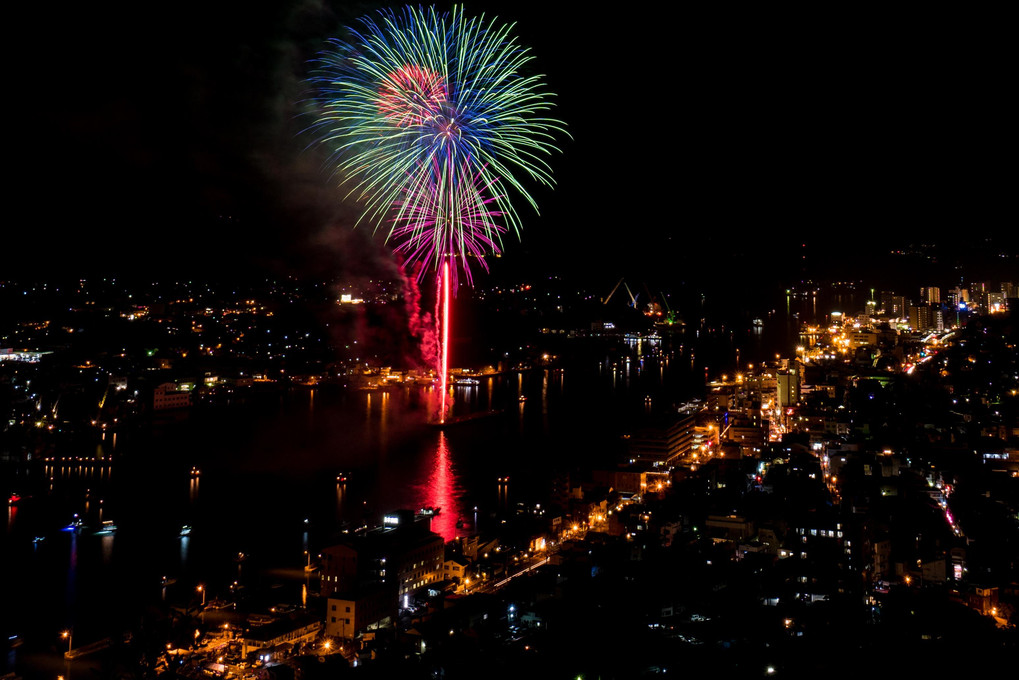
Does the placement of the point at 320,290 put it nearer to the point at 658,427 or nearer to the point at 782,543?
the point at 658,427

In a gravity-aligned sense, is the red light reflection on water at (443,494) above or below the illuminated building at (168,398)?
below

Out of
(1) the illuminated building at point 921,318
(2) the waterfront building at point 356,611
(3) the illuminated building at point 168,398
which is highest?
(1) the illuminated building at point 921,318

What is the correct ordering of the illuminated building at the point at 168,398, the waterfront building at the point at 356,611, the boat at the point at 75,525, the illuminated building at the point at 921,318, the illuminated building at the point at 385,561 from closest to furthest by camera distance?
the waterfront building at the point at 356,611 → the illuminated building at the point at 385,561 → the boat at the point at 75,525 → the illuminated building at the point at 168,398 → the illuminated building at the point at 921,318

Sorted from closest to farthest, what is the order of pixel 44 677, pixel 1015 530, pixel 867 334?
pixel 44 677, pixel 1015 530, pixel 867 334

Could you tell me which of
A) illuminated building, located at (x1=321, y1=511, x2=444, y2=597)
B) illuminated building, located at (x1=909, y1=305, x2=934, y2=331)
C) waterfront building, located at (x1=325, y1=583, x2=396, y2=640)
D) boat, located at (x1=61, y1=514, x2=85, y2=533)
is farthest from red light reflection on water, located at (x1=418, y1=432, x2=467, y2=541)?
illuminated building, located at (x1=909, y1=305, x2=934, y2=331)

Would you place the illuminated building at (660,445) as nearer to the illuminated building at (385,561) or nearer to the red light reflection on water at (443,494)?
the red light reflection on water at (443,494)

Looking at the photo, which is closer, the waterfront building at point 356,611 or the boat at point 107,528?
the waterfront building at point 356,611

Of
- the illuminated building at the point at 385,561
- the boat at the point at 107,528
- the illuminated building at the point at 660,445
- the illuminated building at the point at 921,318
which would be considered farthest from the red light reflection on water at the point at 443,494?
the illuminated building at the point at 921,318

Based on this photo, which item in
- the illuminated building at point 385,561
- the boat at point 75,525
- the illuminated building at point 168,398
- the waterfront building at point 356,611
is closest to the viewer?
the waterfront building at point 356,611

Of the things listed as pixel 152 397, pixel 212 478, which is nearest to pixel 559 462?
pixel 212 478
